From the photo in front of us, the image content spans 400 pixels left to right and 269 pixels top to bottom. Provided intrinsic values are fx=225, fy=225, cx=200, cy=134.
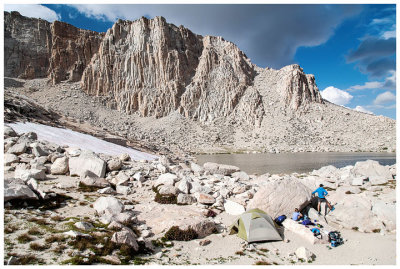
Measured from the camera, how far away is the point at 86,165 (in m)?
17.0

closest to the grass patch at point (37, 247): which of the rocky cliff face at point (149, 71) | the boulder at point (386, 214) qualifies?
the boulder at point (386, 214)

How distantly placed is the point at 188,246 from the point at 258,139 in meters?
97.6

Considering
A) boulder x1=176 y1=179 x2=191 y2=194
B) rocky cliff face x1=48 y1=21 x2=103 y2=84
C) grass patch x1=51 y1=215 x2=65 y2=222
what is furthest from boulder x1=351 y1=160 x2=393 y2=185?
rocky cliff face x1=48 y1=21 x2=103 y2=84

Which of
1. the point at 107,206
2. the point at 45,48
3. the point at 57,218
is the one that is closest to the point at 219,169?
the point at 107,206

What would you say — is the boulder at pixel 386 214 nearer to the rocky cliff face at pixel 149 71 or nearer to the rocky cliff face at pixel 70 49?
the rocky cliff face at pixel 149 71

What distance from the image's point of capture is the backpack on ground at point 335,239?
34.4 ft

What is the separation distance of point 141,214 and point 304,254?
26.6 ft

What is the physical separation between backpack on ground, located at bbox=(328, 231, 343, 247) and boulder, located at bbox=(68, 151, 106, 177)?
49.2 feet

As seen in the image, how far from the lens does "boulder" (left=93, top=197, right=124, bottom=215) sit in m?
11.3

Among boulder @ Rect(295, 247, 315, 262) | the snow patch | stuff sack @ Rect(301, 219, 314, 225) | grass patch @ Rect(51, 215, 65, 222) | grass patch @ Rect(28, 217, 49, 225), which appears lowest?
boulder @ Rect(295, 247, 315, 262)

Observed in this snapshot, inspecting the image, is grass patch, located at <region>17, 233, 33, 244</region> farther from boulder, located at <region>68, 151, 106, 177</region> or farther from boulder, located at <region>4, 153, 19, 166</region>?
boulder, located at <region>4, 153, 19, 166</region>

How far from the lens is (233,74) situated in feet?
422

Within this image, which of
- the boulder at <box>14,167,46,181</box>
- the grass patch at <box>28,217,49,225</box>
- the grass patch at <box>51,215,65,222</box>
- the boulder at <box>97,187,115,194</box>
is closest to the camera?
the grass patch at <box>28,217,49,225</box>

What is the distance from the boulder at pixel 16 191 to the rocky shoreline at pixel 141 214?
1.5 inches
